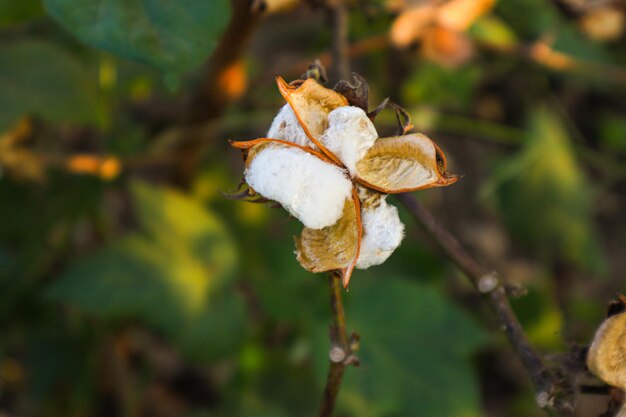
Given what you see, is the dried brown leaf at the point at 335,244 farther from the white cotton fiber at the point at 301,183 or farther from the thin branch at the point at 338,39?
the thin branch at the point at 338,39

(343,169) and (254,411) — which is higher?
(343,169)

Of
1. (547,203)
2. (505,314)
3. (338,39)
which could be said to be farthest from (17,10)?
(547,203)

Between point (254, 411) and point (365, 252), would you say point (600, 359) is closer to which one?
point (365, 252)

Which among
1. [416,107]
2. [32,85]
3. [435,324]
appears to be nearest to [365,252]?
[435,324]

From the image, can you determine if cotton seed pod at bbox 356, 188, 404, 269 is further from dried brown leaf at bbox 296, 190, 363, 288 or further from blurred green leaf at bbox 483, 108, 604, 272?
blurred green leaf at bbox 483, 108, 604, 272

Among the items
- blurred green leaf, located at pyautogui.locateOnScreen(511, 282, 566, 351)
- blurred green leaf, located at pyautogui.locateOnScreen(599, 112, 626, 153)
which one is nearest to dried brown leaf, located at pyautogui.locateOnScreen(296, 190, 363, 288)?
blurred green leaf, located at pyautogui.locateOnScreen(511, 282, 566, 351)

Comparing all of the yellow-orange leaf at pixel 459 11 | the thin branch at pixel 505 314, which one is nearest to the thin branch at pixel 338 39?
the yellow-orange leaf at pixel 459 11
